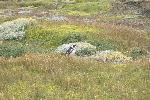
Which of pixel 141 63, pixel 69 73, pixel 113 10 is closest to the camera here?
pixel 69 73

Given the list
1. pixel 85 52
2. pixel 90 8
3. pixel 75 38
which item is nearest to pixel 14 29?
pixel 75 38

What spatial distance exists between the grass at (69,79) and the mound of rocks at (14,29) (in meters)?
14.4

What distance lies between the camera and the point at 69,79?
1770 centimetres

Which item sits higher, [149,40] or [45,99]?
[45,99]

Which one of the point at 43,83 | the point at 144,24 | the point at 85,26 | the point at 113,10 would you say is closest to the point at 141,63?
the point at 43,83

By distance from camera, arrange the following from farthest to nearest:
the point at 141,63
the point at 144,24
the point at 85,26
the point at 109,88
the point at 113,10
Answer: the point at 113,10, the point at 144,24, the point at 85,26, the point at 141,63, the point at 109,88

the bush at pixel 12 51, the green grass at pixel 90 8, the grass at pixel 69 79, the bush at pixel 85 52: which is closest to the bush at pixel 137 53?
the bush at pixel 85 52

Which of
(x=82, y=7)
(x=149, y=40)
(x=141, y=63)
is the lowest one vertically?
→ (x=82, y=7)

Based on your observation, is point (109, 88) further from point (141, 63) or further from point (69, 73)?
point (141, 63)

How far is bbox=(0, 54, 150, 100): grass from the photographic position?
53.1ft

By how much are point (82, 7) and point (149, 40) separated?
1346 inches

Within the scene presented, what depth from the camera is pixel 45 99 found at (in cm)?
1552

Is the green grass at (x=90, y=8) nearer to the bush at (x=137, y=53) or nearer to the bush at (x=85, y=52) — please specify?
the bush at (x=137, y=53)

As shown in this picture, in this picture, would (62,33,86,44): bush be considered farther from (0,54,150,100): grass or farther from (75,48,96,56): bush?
(0,54,150,100): grass
